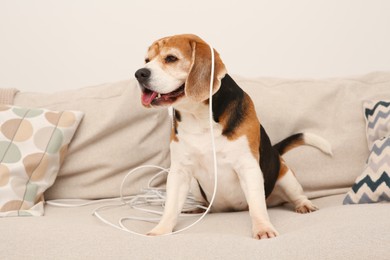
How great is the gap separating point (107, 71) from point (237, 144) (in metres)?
1.31

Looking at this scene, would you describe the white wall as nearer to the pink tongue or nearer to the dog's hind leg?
the dog's hind leg

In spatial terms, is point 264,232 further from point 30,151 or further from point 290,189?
point 30,151

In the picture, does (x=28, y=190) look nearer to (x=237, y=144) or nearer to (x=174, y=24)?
(x=237, y=144)

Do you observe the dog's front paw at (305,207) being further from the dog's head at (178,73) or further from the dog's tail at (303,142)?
the dog's head at (178,73)

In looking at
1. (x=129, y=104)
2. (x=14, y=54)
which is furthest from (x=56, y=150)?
(x=14, y=54)

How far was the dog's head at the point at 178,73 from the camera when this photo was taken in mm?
1324

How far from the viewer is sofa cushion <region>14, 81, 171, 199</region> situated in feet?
6.41

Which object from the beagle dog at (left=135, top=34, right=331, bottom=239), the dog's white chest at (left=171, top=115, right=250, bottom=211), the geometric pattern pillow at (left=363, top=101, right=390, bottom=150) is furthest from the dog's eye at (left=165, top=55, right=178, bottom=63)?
the geometric pattern pillow at (left=363, top=101, right=390, bottom=150)

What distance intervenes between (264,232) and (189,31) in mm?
1488

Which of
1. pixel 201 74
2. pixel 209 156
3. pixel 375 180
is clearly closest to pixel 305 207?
pixel 375 180

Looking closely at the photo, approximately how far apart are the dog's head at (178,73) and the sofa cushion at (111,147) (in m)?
0.62

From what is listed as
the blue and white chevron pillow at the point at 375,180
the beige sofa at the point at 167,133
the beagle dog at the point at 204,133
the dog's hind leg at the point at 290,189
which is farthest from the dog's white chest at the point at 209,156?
the blue and white chevron pillow at the point at 375,180

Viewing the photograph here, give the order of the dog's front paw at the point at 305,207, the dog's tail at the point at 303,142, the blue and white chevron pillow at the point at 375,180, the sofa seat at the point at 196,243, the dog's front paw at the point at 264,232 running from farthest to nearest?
the dog's tail at the point at 303,142 → the dog's front paw at the point at 305,207 → the blue and white chevron pillow at the point at 375,180 → the dog's front paw at the point at 264,232 → the sofa seat at the point at 196,243

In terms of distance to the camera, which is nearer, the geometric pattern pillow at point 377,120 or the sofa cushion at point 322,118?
the geometric pattern pillow at point 377,120
